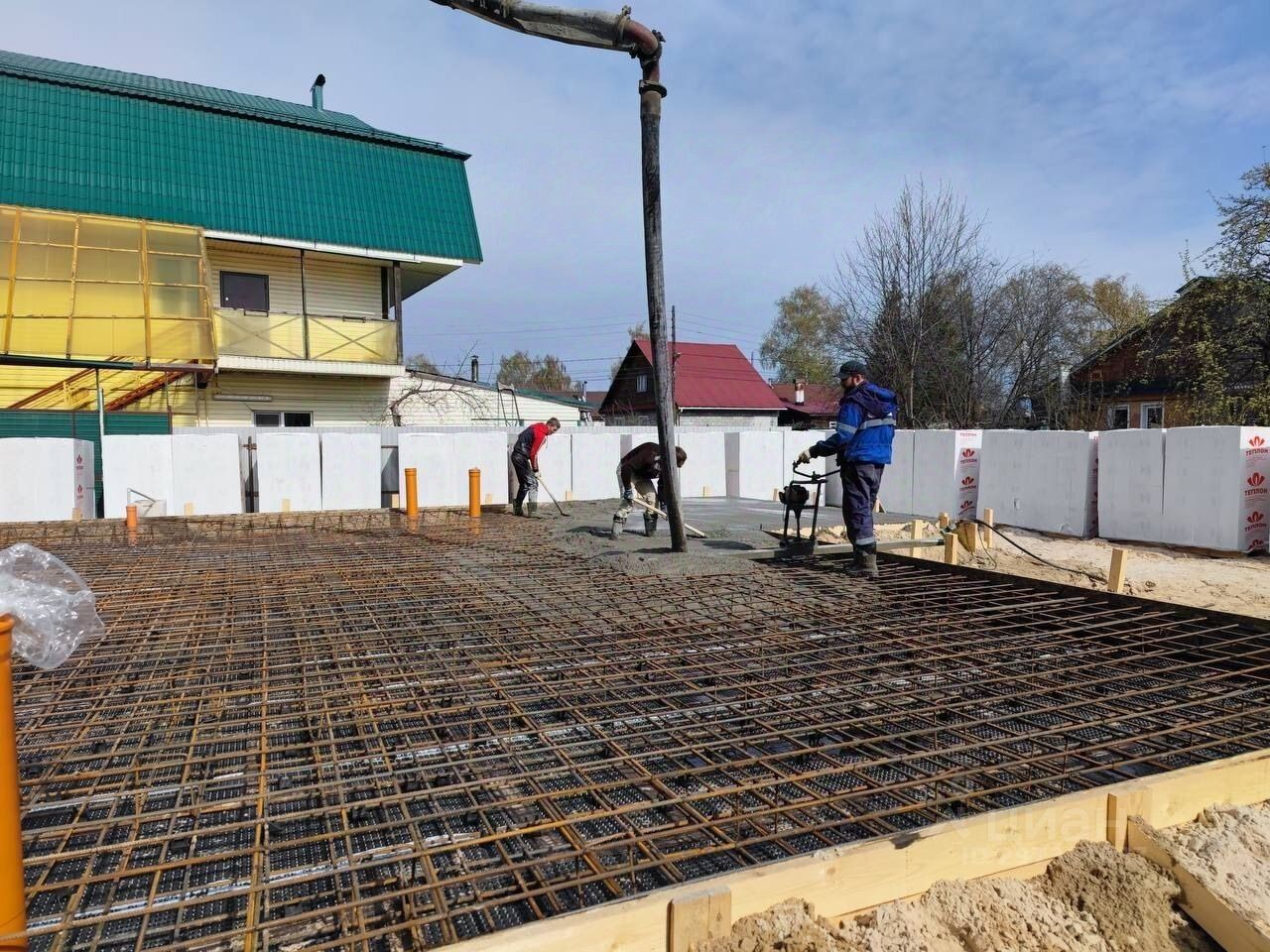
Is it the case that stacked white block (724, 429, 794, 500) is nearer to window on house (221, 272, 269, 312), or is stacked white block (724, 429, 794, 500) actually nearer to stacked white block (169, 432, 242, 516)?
stacked white block (169, 432, 242, 516)

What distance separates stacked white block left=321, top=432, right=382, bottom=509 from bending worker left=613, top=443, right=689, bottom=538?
16.7 ft

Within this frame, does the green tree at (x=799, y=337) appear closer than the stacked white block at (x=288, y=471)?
No

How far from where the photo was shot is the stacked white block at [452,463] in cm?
1255

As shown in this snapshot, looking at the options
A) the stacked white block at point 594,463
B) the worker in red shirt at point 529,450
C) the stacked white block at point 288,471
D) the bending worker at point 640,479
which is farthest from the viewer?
the stacked white block at point 594,463

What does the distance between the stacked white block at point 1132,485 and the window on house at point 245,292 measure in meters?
16.5

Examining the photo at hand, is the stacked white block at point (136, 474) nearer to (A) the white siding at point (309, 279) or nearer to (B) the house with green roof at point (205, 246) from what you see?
(B) the house with green roof at point (205, 246)

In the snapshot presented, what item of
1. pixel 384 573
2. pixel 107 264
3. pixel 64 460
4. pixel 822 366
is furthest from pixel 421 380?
pixel 822 366

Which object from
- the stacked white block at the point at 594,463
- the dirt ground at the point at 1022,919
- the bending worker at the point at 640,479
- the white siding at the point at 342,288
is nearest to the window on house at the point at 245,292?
the white siding at the point at 342,288

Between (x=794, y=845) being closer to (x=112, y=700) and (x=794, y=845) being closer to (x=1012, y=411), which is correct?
(x=112, y=700)

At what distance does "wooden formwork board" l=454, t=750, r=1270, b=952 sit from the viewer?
5.89ft

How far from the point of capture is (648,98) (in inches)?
252

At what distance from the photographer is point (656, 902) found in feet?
6.02

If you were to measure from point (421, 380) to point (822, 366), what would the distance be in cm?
3466

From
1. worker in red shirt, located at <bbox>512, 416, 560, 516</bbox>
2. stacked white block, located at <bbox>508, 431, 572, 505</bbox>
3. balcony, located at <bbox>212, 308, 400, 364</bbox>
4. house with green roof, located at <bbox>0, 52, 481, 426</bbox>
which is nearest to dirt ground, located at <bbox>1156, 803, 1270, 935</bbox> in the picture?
worker in red shirt, located at <bbox>512, 416, 560, 516</bbox>
